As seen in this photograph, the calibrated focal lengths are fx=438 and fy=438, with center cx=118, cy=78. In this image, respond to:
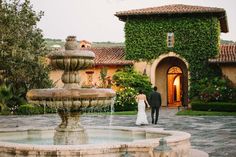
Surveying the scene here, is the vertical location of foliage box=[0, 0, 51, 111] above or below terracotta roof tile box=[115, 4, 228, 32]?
below

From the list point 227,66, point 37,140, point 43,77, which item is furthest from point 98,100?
point 227,66

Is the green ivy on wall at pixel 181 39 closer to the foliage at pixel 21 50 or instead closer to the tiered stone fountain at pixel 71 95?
the foliage at pixel 21 50

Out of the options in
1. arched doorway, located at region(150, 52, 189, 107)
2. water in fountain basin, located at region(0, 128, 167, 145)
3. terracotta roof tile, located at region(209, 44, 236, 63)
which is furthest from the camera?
arched doorway, located at region(150, 52, 189, 107)

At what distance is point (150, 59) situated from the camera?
111ft

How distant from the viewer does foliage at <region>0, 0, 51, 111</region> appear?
23.2m

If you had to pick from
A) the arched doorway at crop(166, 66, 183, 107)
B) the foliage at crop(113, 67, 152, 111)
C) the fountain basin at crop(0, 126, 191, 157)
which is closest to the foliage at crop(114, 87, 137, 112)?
the foliage at crop(113, 67, 152, 111)

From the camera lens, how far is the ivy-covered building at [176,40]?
107 ft

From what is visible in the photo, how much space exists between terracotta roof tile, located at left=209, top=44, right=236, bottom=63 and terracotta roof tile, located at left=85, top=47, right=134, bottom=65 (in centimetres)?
654

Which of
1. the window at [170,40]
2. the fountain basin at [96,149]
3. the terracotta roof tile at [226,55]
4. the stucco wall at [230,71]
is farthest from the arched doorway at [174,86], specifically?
the fountain basin at [96,149]

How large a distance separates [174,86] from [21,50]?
1675cm

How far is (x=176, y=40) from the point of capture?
33.3 m

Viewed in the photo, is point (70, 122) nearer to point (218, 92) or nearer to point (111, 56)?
point (218, 92)

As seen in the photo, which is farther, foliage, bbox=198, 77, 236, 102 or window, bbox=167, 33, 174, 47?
window, bbox=167, 33, 174, 47

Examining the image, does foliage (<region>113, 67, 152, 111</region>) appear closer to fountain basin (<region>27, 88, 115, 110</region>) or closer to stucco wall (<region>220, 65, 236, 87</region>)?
stucco wall (<region>220, 65, 236, 87</region>)
